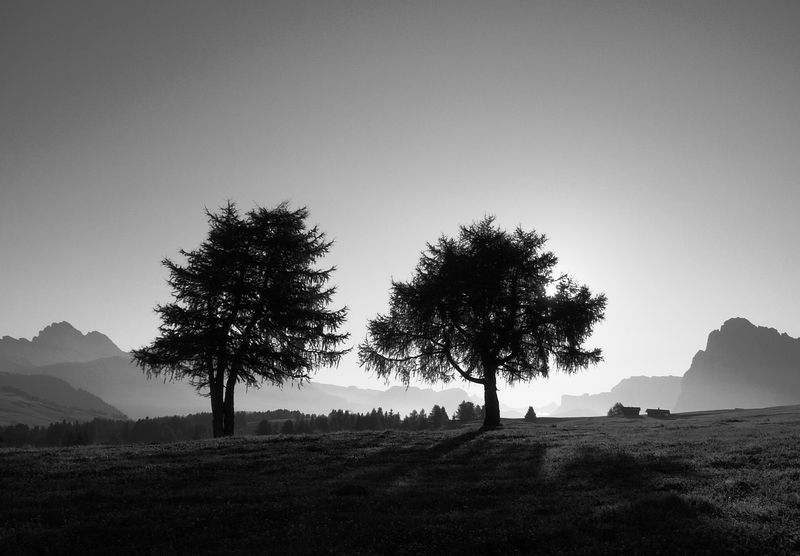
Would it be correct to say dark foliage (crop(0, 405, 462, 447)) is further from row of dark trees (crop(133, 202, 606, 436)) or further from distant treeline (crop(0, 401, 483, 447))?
row of dark trees (crop(133, 202, 606, 436))

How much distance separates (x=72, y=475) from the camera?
49.0ft

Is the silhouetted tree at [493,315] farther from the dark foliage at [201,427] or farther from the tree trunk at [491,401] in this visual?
the dark foliage at [201,427]

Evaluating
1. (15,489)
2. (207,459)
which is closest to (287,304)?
(207,459)

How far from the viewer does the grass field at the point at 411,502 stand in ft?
28.5

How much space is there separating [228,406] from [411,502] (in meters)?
21.7

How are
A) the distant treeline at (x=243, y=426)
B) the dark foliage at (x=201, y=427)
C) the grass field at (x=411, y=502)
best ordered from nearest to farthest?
1. the grass field at (x=411, y=502)
2. the distant treeline at (x=243, y=426)
3. the dark foliage at (x=201, y=427)

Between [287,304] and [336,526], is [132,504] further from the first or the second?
[287,304]

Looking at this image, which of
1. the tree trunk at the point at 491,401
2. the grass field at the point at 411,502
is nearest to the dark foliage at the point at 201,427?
the tree trunk at the point at 491,401

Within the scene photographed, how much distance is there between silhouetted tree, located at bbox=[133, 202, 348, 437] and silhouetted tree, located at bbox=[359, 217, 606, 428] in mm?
5582

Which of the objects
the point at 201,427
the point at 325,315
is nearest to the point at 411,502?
the point at 325,315

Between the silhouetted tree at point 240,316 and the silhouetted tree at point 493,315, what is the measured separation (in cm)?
558

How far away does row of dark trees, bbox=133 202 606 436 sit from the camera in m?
29.6

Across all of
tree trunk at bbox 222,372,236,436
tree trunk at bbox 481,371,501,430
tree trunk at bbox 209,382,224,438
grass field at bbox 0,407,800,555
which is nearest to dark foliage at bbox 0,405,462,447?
tree trunk at bbox 209,382,224,438

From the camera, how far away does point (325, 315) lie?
31953 mm
